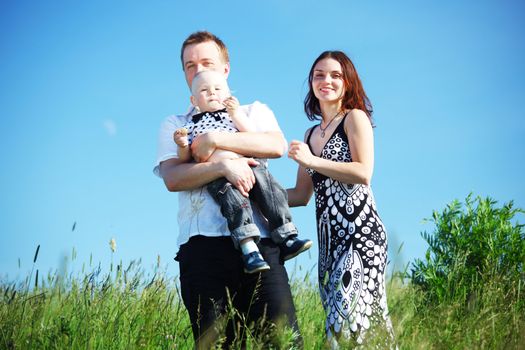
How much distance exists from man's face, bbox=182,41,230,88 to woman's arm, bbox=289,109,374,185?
734 mm

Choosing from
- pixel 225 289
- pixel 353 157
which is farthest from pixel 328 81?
pixel 225 289

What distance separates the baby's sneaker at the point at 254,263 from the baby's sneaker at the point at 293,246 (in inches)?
8.1

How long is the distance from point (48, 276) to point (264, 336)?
221 centimetres

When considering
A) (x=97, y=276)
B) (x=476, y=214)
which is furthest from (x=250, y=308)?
(x=476, y=214)

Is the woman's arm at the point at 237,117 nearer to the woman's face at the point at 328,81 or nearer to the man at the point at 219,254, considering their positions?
the man at the point at 219,254

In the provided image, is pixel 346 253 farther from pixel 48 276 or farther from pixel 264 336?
pixel 48 276

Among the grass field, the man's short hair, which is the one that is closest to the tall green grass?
the grass field

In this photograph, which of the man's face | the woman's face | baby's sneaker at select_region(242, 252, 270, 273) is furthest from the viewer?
the woman's face

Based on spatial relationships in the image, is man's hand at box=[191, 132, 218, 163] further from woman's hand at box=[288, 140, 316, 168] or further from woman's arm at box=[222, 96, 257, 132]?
woman's hand at box=[288, 140, 316, 168]

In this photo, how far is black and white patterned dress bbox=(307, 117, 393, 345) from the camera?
336 centimetres

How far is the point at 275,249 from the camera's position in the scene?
3.21 m

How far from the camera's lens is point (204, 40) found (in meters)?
3.58

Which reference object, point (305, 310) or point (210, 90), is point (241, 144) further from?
point (305, 310)

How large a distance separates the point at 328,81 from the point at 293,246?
1.20 m
